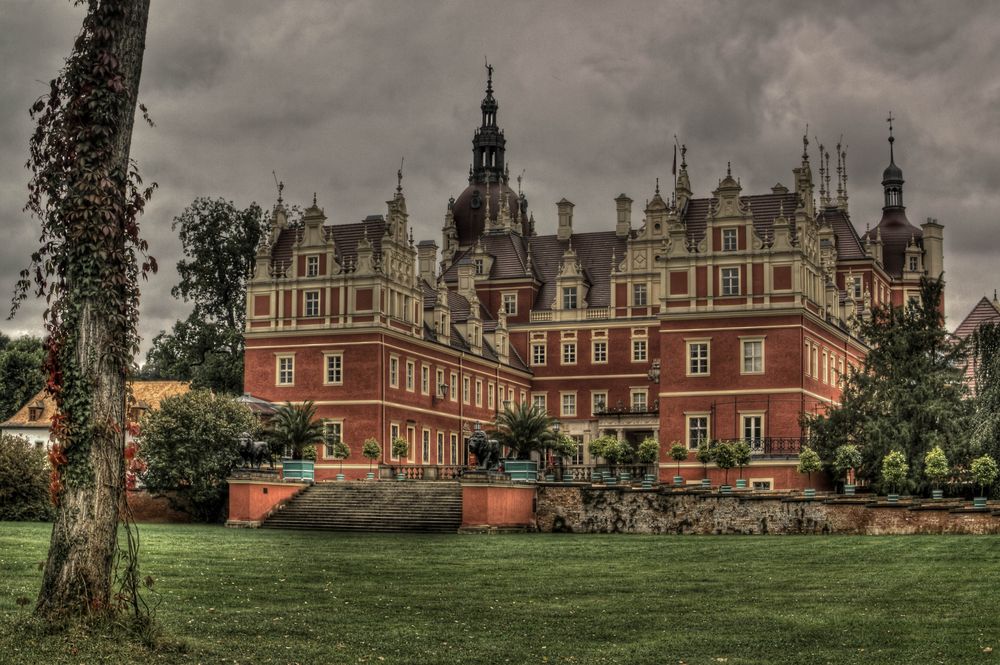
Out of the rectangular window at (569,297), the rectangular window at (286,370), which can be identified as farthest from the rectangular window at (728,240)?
the rectangular window at (286,370)

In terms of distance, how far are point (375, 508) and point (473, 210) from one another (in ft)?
166

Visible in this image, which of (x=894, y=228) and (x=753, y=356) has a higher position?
(x=894, y=228)

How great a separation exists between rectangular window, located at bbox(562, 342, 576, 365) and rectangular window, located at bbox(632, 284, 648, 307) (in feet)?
14.8

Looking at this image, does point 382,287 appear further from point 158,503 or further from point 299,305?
point 158,503

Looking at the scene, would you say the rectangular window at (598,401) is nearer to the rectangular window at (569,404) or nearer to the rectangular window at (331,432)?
the rectangular window at (569,404)

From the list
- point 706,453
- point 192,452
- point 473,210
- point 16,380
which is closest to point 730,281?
point 706,453

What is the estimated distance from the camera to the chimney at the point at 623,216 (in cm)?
7900

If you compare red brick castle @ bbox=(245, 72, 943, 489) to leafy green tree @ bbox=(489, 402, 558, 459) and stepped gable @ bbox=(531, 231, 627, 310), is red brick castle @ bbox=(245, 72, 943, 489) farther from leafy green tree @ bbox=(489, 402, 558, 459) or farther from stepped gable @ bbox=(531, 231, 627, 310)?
leafy green tree @ bbox=(489, 402, 558, 459)

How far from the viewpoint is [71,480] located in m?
14.0

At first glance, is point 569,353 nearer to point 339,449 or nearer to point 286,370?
point 286,370

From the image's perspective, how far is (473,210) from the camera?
92562mm

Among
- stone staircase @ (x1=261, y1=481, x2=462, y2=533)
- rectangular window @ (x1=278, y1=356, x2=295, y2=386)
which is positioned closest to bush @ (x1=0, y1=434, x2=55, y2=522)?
stone staircase @ (x1=261, y1=481, x2=462, y2=533)

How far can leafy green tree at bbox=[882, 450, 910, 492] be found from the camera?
43188mm

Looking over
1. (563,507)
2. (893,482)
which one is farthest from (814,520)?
(563,507)
